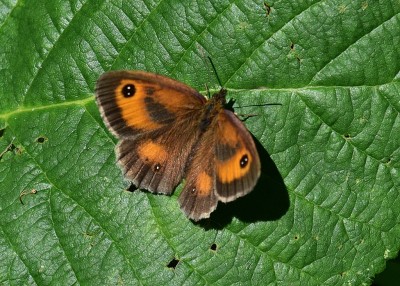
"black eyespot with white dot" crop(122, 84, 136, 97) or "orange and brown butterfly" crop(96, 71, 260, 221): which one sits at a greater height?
"black eyespot with white dot" crop(122, 84, 136, 97)

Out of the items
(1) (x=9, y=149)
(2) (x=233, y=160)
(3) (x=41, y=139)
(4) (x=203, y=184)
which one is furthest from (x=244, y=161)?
(1) (x=9, y=149)

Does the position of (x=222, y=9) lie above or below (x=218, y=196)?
above

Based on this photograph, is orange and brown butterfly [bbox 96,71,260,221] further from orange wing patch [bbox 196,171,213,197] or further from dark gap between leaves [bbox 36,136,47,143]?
dark gap between leaves [bbox 36,136,47,143]

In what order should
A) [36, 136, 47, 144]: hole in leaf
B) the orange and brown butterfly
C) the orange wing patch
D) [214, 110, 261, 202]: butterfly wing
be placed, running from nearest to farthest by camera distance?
1. [214, 110, 261, 202]: butterfly wing
2. the orange and brown butterfly
3. the orange wing patch
4. [36, 136, 47, 144]: hole in leaf

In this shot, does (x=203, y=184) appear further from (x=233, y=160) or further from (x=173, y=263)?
(x=173, y=263)

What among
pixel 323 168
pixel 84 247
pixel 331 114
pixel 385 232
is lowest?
pixel 385 232

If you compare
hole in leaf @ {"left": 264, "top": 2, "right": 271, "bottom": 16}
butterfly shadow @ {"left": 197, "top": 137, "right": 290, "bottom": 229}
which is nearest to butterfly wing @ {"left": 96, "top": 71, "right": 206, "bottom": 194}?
butterfly shadow @ {"left": 197, "top": 137, "right": 290, "bottom": 229}

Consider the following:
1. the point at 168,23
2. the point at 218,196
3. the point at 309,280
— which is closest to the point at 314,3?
the point at 168,23

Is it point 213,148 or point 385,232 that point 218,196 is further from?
point 385,232
